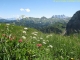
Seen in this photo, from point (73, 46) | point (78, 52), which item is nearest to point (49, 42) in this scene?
point (73, 46)

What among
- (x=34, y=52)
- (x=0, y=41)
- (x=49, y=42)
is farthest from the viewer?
→ (x=49, y=42)

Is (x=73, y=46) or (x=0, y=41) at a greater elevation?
(x=0, y=41)

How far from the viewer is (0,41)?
6.53 meters

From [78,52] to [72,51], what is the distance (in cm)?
28

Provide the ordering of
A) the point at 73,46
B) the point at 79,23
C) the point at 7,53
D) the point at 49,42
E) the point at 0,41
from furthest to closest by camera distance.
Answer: the point at 79,23 → the point at 49,42 → the point at 73,46 → the point at 0,41 → the point at 7,53

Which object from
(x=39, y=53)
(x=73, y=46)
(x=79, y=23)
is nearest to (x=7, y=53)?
(x=39, y=53)

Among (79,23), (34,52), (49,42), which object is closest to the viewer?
(34,52)

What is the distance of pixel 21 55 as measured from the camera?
18.5 ft

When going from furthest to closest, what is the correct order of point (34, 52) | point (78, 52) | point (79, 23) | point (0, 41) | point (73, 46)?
point (79, 23)
point (73, 46)
point (78, 52)
point (0, 41)
point (34, 52)

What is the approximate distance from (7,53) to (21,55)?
0.40m

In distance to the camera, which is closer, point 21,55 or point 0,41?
point 21,55

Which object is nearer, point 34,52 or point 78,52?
point 34,52

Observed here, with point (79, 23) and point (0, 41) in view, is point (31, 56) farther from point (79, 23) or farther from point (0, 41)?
point (79, 23)

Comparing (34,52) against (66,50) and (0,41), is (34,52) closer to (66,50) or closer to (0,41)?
(0,41)
